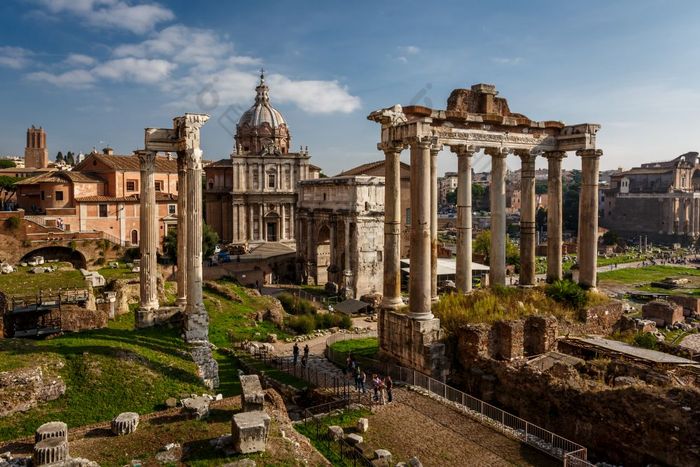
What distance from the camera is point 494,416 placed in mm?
14328

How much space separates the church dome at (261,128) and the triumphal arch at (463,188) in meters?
39.6

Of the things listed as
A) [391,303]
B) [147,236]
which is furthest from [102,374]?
[391,303]

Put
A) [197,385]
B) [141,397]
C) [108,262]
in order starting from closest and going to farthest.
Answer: [141,397] < [197,385] < [108,262]

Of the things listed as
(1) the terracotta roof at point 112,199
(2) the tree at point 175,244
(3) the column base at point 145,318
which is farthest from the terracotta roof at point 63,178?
(3) the column base at point 145,318

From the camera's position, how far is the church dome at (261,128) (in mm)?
58500

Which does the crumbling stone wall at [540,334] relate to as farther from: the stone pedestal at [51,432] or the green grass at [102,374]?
the stone pedestal at [51,432]

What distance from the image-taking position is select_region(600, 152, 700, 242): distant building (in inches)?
3681

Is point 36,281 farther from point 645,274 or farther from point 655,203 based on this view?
point 655,203

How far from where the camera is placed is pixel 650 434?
11500 mm

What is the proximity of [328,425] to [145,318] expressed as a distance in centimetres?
873

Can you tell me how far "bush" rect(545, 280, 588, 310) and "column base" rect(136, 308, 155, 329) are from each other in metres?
13.8

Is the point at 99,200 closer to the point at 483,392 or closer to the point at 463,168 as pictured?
the point at 463,168

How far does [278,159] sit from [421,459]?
147ft

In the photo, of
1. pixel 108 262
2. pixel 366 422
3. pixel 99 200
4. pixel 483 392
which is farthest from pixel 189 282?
pixel 99 200
